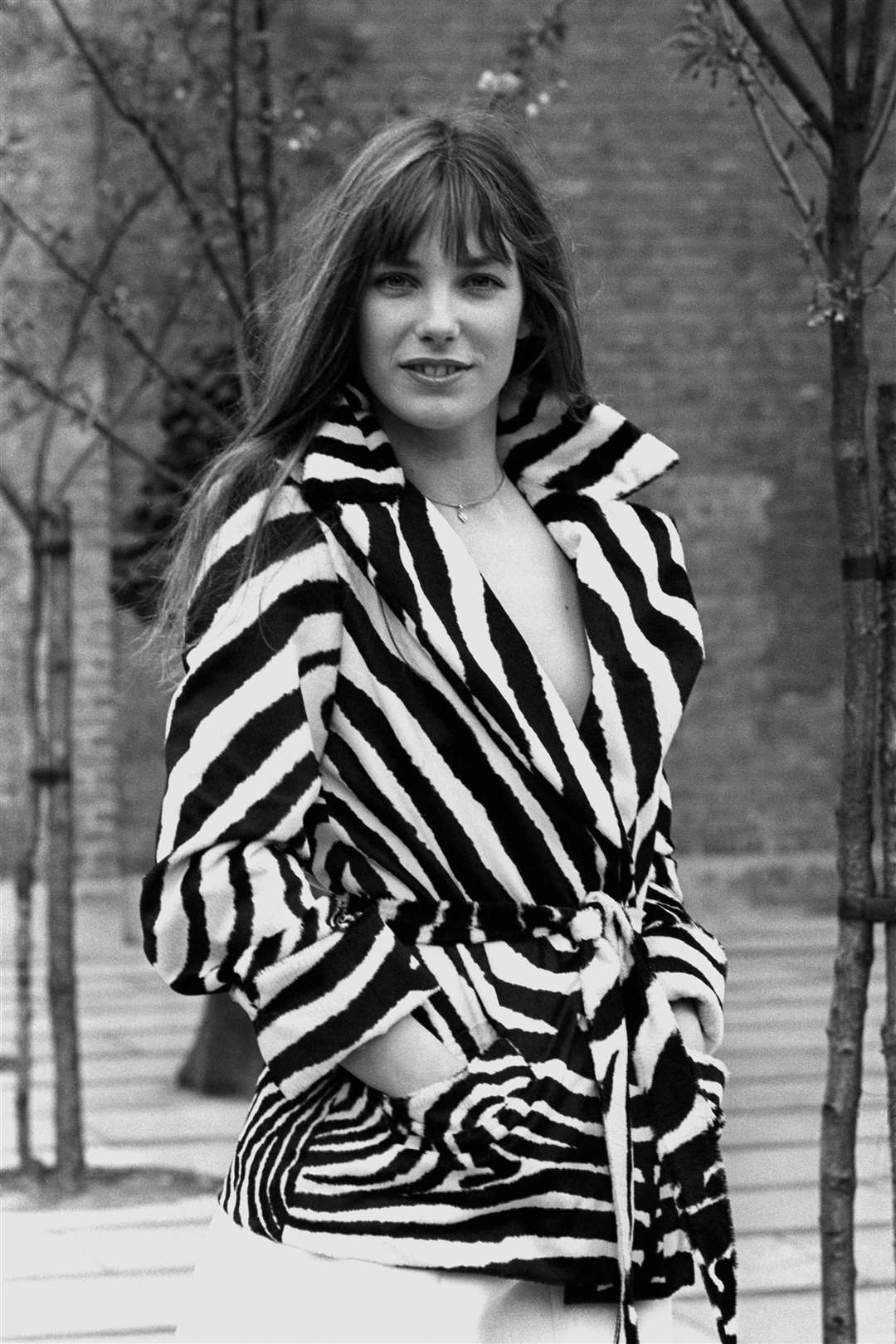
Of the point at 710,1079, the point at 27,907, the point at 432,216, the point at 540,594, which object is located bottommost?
the point at 27,907

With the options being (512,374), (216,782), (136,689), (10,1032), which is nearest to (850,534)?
(512,374)

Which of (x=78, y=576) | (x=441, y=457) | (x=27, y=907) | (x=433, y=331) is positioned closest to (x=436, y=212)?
(x=433, y=331)

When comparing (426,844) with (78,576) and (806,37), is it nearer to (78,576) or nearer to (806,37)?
(806,37)

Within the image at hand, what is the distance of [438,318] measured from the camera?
199 centimetres

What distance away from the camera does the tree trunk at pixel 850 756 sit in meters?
2.90

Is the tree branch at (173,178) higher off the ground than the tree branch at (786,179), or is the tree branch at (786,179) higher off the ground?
the tree branch at (173,178)

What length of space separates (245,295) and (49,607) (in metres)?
0.94

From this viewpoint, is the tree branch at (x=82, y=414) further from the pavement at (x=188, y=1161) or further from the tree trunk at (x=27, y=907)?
the pavement at (x=188, y=1161)

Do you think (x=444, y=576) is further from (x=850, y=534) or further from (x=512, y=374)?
(x=850, y=534)

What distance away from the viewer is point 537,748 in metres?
1.89

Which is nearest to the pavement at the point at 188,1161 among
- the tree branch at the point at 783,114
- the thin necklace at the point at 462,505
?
the tree branch at the point at 783,114

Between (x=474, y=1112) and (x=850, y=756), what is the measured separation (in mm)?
1256

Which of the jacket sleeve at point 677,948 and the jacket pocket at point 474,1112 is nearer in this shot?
the jacket pocket at point 474,1112

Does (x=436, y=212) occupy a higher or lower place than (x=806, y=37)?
lower
